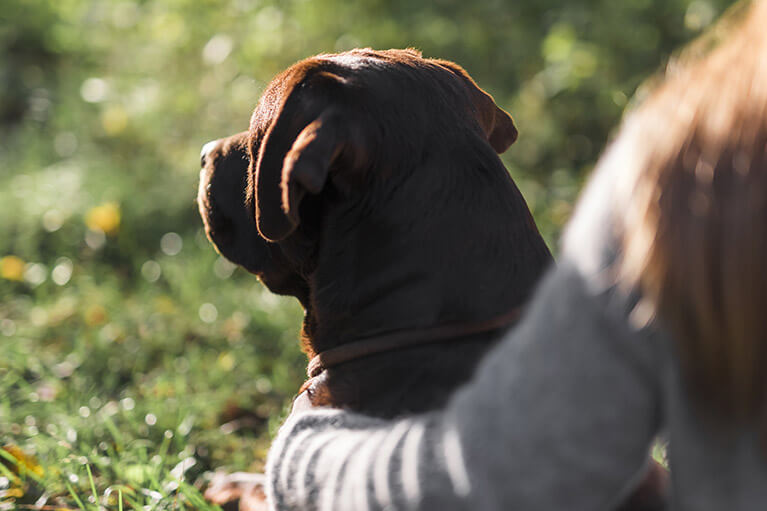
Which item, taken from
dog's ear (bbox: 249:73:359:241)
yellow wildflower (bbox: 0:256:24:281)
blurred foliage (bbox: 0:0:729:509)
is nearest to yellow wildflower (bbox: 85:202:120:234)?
blurred foliage (bbox: 0:0:729:509)

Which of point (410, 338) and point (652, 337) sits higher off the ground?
point (652, 337)

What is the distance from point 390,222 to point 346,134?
0.21 m

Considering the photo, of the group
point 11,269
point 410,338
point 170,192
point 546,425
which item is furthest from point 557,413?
point 170,192

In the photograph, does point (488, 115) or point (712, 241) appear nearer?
point (712, 241)

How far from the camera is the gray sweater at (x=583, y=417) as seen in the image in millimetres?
1016

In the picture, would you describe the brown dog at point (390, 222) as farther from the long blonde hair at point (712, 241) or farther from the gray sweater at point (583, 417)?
the long blonde hair at point (712, 241)

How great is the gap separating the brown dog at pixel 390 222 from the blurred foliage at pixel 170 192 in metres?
0.78

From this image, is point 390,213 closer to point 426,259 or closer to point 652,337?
point 426,259

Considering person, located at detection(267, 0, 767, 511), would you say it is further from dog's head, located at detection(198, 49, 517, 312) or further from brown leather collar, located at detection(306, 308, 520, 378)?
dog's head, located at detection(198, 49, 517, 312)

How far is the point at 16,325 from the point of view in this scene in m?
3.29

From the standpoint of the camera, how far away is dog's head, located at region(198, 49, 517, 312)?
63.9 inches

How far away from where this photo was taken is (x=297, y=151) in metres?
1.53

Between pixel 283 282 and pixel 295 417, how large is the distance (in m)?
0.49

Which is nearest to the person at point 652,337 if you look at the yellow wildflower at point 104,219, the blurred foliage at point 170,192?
the blurred foliage at point 170,192
